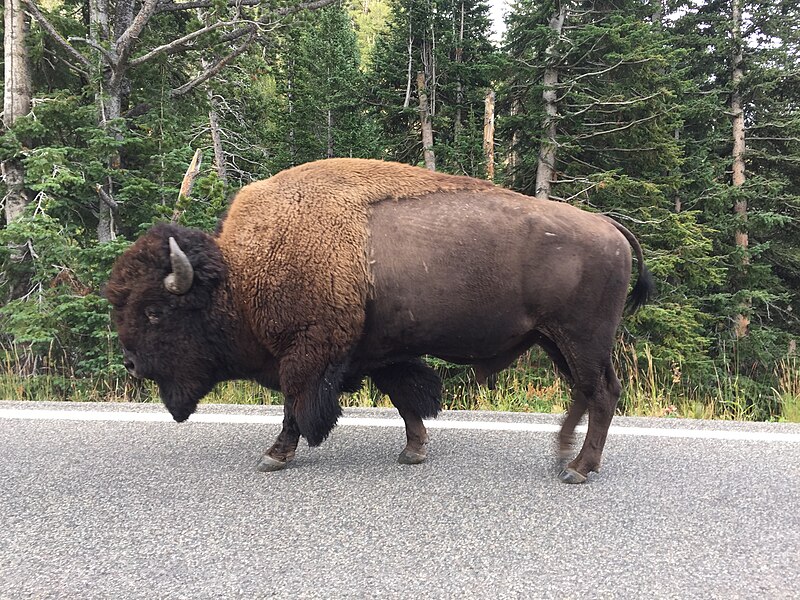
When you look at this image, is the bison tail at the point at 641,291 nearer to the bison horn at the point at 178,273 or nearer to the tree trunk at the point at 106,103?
the bison horn at the point at 178,273

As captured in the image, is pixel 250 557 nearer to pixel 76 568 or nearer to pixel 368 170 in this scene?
pixel 76 568

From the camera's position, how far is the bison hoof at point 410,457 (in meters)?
3.21

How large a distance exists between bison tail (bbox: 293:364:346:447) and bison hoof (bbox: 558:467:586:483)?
1.29m

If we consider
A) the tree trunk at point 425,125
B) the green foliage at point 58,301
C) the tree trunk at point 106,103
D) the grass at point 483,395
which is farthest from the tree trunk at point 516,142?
the green foliage at point 58,301

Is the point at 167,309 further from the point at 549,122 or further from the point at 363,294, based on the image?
the point at 549,122

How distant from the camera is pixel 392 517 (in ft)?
7.93

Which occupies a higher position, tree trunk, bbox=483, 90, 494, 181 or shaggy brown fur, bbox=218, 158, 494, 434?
tree trunk, bbox=483, 90, 494, 181

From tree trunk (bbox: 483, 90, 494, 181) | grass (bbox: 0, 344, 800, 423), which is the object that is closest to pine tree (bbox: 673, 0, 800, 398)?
tree trunk (bbox: 483, 90, 494, 181)

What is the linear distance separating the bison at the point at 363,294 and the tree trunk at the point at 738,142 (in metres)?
12.7

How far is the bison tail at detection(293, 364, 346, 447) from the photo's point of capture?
300 centimetres

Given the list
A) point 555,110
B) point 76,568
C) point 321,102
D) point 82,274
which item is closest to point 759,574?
point 76,568

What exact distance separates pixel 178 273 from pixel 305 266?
0.71 metres

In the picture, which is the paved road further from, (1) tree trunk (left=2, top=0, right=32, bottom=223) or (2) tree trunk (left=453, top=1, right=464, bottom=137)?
(2) tree trunk (left=453, top=1, right=464, bottom=137)

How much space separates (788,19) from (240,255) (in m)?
17.3
